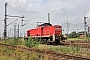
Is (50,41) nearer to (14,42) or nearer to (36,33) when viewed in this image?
(36,33)

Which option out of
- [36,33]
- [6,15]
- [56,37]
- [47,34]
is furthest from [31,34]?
[6,15]

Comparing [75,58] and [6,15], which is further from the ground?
[6,15]

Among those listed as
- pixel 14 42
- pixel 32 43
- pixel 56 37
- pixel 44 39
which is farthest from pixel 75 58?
pixel 14 42

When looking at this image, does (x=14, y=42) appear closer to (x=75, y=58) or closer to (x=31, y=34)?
(x=31, y=34)

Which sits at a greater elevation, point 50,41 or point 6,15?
point 6,15

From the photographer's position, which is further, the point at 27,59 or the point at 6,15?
the point at 6,15

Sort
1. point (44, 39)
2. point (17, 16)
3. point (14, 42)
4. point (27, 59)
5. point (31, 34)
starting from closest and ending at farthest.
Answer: point (27, 59) < point (44, 39) < point (14, 42) < point (31, 34) < point (17, 16)

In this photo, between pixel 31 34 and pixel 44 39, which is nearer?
pixel 44 39

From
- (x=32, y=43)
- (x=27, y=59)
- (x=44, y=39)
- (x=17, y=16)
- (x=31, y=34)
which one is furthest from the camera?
(x=17, y=16)

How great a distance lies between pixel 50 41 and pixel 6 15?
19.0 meters

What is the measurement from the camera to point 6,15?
40312 millimetres

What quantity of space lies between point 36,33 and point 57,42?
4819 millimetres

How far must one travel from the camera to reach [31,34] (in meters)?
30.4

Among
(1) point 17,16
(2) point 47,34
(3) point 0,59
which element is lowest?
(3) point 0,59
